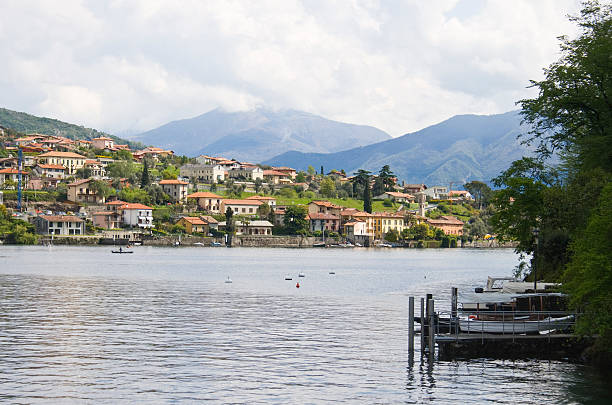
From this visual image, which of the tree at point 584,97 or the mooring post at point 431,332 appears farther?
the tree at point 584,97

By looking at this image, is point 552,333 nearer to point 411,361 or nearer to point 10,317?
point 411,361

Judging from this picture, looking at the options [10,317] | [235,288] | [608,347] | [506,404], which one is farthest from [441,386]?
[235,288]

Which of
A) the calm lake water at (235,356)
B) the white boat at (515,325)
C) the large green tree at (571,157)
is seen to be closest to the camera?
the calm lake water at (235,356)

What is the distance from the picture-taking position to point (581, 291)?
→ 96.1 ft

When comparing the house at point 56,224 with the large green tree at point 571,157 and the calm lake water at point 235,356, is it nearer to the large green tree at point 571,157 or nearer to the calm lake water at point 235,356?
the calm lake water at point 235,356

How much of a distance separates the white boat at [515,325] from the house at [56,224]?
166m

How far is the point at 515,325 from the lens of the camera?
1384 inches

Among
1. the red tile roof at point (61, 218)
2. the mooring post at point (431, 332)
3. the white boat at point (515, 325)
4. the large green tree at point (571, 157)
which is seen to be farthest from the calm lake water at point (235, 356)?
the red tile roof at point (61, 218)

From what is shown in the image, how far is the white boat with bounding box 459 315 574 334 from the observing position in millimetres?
34781

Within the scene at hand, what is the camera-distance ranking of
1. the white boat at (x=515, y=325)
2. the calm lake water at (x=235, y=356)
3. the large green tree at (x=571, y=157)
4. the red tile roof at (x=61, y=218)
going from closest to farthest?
the calm lake water at (x=235, y=356) < the white boat at (x=515, y=325) < the large green tree at (x=571, y=157) < the red tile roof at (x=61, y=218)

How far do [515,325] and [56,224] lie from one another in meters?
167

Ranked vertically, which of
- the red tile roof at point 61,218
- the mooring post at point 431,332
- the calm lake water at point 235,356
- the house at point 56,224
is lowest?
the calm lake water at point 235,356

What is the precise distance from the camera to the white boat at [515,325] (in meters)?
34.8

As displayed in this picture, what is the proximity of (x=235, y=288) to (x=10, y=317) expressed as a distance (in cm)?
2669
